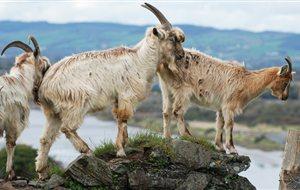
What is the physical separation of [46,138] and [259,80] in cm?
522

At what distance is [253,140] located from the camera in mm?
113250

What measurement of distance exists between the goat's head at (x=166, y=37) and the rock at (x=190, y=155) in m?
1.88

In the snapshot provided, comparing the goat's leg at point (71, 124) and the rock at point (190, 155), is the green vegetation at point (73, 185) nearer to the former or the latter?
the goat's leg at point (71, 124)

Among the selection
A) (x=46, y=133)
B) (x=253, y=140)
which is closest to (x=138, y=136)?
(x=46, y=133)

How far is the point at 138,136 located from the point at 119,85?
1.52 m

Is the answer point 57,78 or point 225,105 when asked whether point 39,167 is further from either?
point 225,105

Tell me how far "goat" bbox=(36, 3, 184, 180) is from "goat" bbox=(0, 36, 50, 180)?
28 cm

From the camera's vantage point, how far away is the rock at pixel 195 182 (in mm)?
14367

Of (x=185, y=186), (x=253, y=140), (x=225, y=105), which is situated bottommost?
(x=253, y=140)

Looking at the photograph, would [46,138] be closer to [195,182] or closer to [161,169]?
[161,169]

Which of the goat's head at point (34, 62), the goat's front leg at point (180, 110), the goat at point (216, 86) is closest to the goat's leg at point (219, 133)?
the goat at point (216, 86)

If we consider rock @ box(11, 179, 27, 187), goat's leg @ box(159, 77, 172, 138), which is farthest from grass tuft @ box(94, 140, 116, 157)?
rock @ box(11, 179, 27, 187)

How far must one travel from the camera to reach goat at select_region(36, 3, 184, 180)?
13.6 m

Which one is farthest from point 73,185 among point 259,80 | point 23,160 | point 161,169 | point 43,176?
point 23,160
